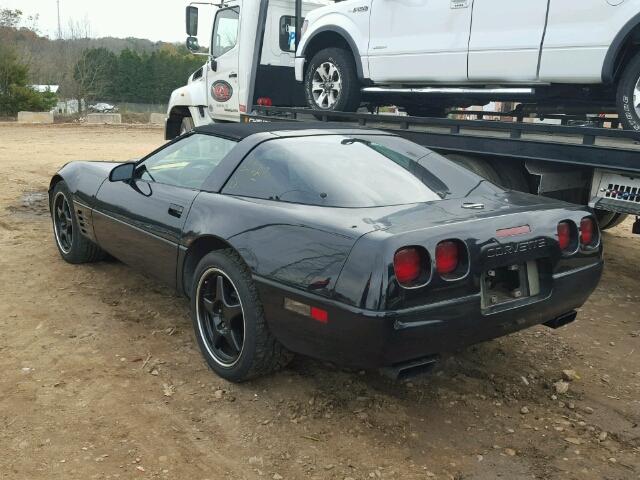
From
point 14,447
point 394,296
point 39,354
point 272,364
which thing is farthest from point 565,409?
point 39,354

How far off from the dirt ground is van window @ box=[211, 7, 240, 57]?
5.57 metres

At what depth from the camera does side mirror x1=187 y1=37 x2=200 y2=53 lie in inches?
367

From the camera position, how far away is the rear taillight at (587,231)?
3244mm

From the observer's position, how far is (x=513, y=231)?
2840 mm

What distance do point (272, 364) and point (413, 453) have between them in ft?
2.76

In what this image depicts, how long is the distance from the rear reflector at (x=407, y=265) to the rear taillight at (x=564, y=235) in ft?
3.09

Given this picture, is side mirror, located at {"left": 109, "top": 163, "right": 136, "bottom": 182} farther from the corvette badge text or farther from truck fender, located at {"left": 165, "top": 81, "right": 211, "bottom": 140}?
truck fender, located at {"left": 165, "top": 81, "right": 211, "bottom": 140}

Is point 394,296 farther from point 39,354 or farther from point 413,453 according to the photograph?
point 39,354

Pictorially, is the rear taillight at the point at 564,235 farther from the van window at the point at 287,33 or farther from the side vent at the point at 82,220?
the van window at the point at 287,33

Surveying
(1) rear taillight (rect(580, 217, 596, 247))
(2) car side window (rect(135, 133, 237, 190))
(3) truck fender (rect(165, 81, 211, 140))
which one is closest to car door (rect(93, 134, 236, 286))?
(2) car side window (rect(135, 133, 237, 190))

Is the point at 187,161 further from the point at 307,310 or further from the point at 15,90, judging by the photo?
the point at 15,90

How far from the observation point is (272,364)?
3148 millimetres

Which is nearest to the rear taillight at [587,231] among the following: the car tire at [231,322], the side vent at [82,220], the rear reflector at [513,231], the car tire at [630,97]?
the rear reflector at [513,231]

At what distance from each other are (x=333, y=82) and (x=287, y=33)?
2175 mm
